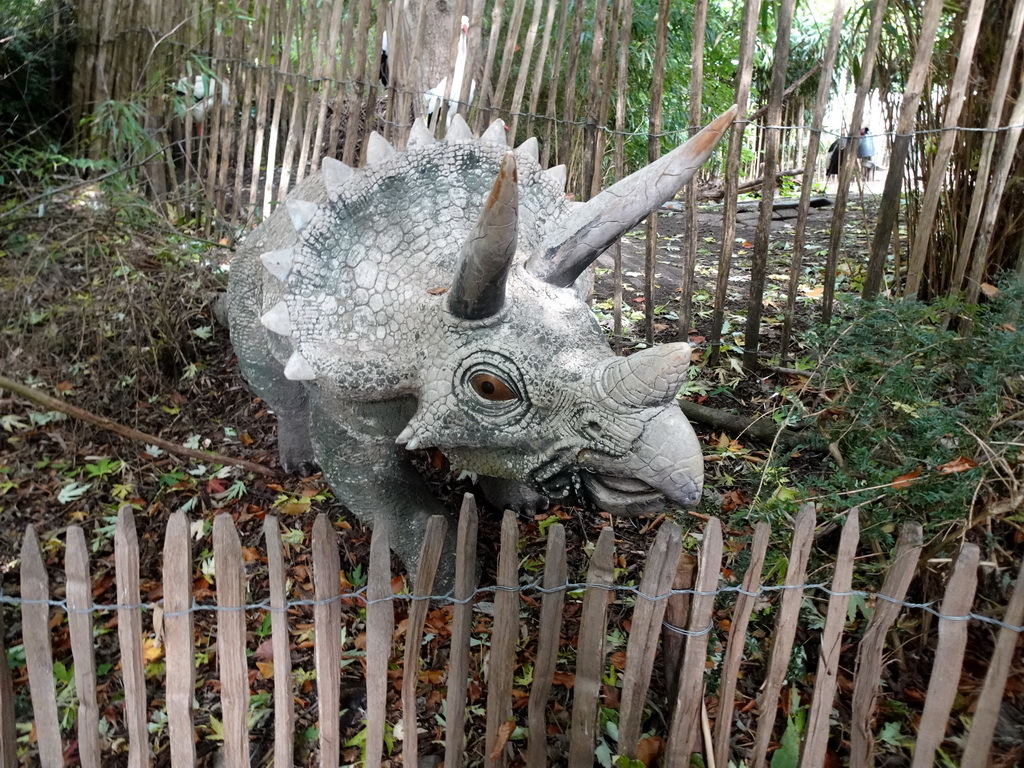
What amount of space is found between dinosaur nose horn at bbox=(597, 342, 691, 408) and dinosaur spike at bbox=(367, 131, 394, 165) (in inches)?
48.9

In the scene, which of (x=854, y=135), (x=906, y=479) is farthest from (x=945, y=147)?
(x=906, y=479)

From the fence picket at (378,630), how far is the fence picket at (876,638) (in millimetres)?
1279

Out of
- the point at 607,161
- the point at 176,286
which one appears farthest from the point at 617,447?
the point at 607,161

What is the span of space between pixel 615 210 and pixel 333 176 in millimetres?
998

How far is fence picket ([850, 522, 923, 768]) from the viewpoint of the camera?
1.92 meters

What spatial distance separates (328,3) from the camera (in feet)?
17.2

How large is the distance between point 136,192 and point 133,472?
8.00 feet

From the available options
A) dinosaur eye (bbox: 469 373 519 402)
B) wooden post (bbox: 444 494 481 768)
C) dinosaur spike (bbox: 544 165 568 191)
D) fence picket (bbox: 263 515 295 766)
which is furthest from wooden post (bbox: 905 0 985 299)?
fence picket (bbox: 263 515 295 766)

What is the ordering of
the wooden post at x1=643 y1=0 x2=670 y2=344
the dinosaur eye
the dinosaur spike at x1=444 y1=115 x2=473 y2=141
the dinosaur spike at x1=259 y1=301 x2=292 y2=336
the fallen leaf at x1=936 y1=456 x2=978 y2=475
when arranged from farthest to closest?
1. the wooden post at x1=643 y1=0 x2=670 y2=344
2. the dinosaur spike at x1=444 y1=115 x2=473 y2=141
3. the dinosaur spike at x1=259 y1=301 x2=292 y2=336
4. the fallen leaf at x1=936 y1=456 x2=978 y2=475
5. the dinosaur eye

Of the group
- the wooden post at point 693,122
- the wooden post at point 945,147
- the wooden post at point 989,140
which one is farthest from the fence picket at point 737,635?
the wooden post at point 989,140

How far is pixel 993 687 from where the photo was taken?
1.96 m

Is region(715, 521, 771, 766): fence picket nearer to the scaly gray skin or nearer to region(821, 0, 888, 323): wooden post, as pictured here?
the scaly gray skin

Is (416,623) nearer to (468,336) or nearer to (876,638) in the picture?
(468,336)

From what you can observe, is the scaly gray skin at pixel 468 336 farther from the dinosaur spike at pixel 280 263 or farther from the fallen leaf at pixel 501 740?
the fallen leaf at pixel 501 740
